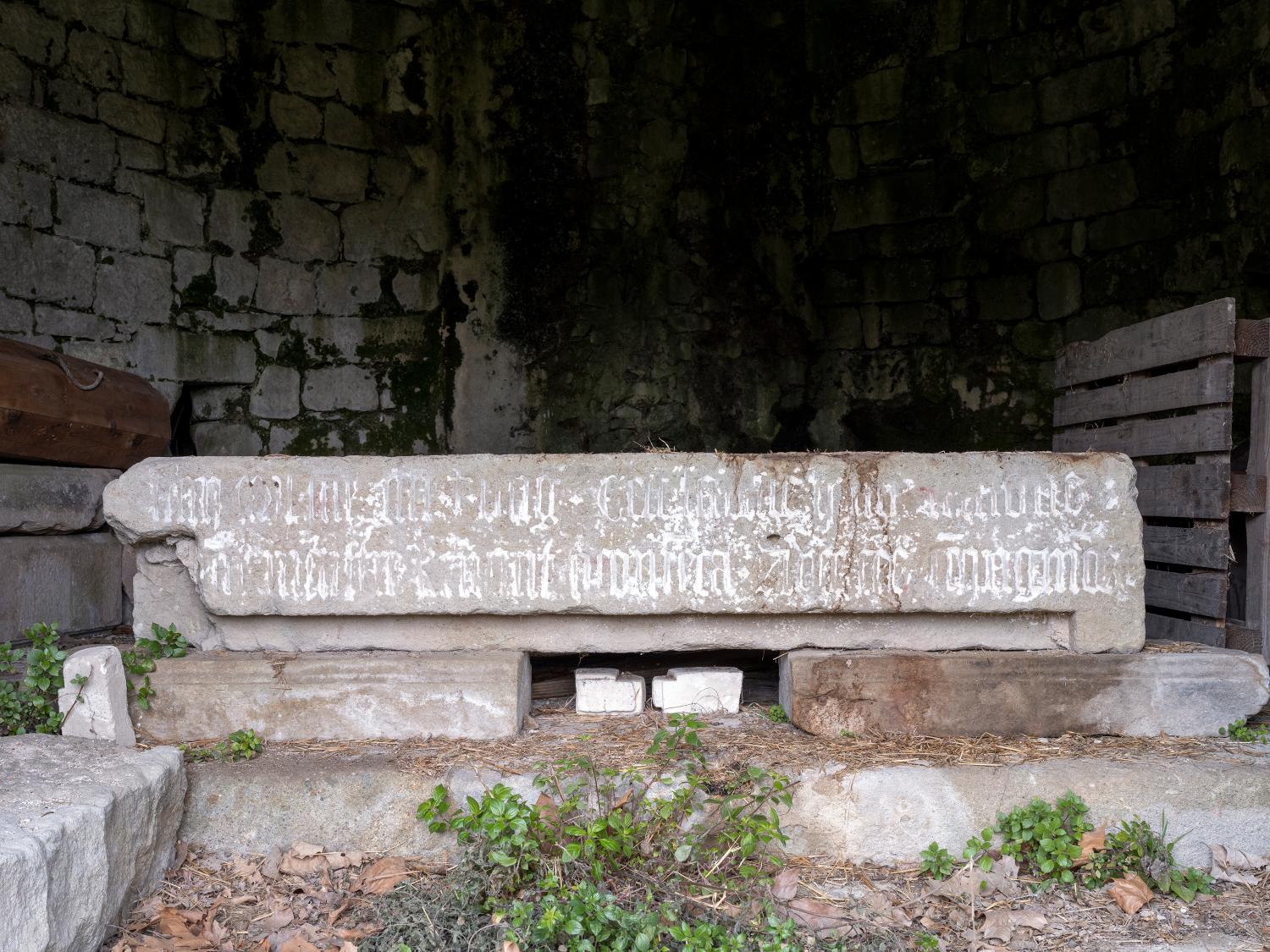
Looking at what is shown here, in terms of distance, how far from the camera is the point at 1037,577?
3.01 m

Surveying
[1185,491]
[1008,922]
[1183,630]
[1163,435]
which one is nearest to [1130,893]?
[1008,922]

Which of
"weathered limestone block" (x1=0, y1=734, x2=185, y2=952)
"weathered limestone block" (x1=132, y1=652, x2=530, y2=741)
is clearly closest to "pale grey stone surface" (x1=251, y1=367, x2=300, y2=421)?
"weathered limestone block" (x1=132, y1=652, x2=530, y2=741)

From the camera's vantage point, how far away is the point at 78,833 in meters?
2.05

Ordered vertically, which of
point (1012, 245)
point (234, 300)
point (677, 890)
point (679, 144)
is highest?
point (679, 144)

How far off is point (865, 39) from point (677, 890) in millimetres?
6137

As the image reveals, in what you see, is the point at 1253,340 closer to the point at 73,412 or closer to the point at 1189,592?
the point at 1189,592

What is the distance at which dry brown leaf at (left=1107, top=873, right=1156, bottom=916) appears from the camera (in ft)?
8.07

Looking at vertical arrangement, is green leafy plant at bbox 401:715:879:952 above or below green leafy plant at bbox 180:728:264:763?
below

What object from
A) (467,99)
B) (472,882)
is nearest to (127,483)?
(472,882)

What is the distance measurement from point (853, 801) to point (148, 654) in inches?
86.3

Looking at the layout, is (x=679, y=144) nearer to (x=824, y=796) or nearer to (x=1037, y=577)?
(x=1037, y=577)

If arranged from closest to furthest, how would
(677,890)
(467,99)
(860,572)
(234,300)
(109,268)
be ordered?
(677,890) → (860,572) → (109,268) → (234,300) → (467,99)

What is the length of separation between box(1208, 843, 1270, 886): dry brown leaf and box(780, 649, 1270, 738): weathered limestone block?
0.39m

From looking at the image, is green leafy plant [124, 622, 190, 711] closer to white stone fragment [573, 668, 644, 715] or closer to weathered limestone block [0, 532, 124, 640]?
weathered limestone block [0, 532, 124, 640]
